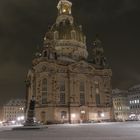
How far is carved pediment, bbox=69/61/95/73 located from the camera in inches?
3322

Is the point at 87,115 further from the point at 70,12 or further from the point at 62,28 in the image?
the point at 70,12

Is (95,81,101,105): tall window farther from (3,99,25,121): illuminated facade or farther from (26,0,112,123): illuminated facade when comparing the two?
(3,99,25,121): illuminated facade

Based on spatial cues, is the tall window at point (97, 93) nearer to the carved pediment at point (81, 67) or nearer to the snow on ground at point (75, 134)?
the carved pediment at point (81, 67)

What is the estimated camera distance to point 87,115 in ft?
271

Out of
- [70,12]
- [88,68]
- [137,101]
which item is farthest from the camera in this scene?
Result: [137,101]

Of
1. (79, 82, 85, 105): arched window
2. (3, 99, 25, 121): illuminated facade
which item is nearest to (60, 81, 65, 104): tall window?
(79, 82, 85, 105): arched window

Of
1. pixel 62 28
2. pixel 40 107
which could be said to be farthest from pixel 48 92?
pixel 62 28

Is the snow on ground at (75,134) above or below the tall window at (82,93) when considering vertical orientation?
below

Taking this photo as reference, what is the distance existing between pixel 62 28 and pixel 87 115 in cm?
3532

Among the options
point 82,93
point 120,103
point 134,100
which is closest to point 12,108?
point 120,103

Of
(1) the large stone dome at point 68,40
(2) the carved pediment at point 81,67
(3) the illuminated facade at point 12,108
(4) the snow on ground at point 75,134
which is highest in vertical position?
(1) the large stone dome at point 68,40

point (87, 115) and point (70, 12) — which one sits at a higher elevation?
point (70, 12)

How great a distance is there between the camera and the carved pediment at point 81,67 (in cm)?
8438

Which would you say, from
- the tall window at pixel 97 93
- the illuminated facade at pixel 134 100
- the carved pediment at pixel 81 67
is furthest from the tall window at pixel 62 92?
the illuminated facade at pixel 134 100
